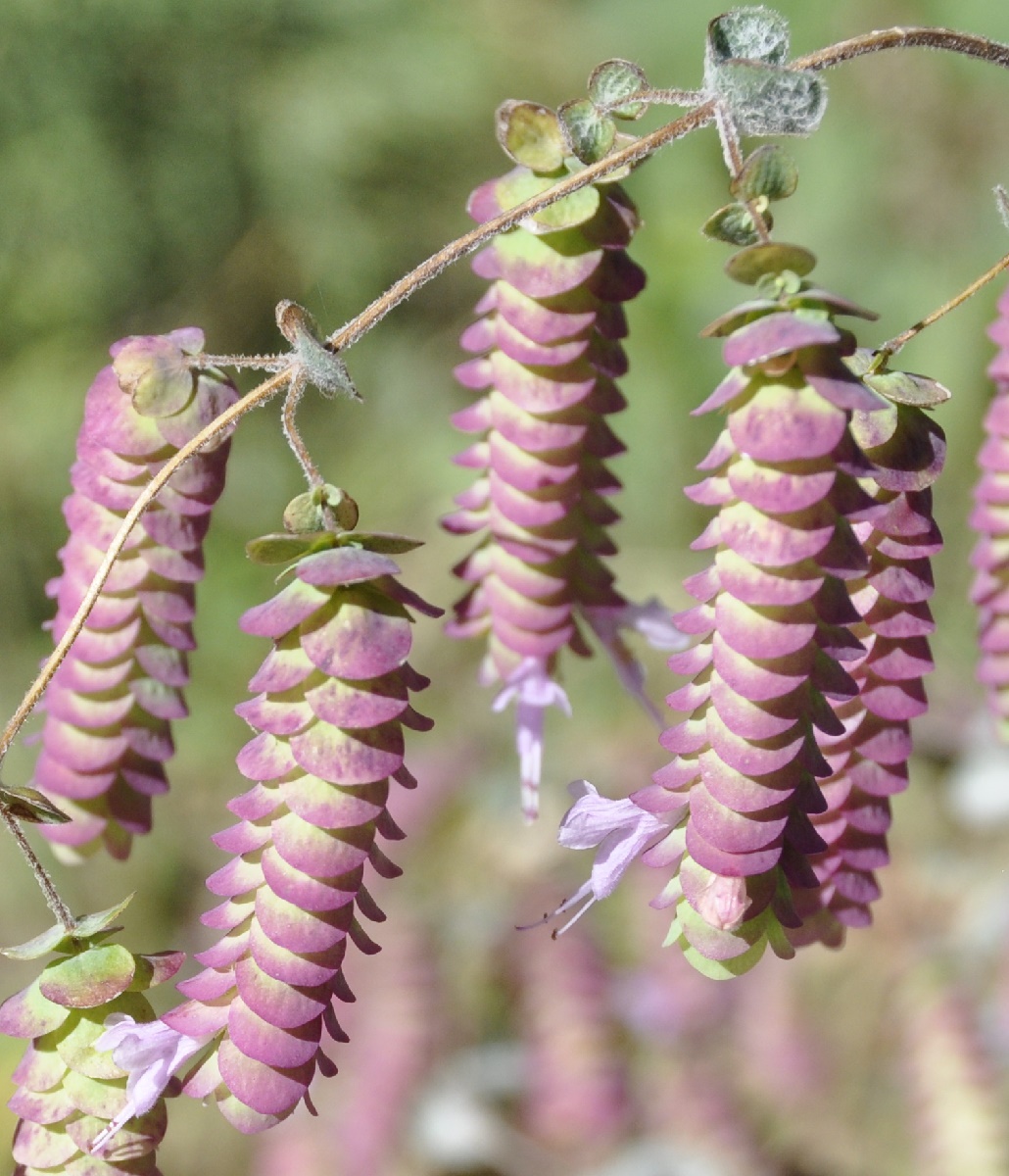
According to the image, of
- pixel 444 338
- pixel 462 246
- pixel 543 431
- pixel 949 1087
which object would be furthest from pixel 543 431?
pixel 444 338

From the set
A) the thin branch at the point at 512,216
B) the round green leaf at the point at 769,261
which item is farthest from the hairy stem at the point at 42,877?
the round green leaf at the point at 769,261

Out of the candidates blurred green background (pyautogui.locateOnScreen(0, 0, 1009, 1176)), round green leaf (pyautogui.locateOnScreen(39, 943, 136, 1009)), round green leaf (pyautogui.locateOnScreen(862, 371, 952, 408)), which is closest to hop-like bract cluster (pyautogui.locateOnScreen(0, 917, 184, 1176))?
round green leaf (pyautogui.locateOnScreen(39, 943, 136, 1009))

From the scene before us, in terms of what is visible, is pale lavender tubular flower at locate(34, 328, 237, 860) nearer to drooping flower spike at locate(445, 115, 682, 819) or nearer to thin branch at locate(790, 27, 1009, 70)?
drooping flower spike at locate(445, 115, 682, 819)

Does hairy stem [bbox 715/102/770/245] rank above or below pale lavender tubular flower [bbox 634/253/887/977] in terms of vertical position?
above

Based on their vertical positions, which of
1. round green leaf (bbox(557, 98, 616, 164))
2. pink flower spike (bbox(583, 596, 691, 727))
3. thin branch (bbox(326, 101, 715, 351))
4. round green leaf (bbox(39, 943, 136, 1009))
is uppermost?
round green leaf (bbox(557, 98, 616, 164))

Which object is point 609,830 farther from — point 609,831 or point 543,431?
point 543,431

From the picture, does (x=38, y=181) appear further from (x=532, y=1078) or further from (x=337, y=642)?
(x=337, y=642)

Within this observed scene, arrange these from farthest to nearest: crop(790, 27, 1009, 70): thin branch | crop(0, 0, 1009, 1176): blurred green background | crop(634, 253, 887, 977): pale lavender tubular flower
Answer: crop(0, 0, 1009, 1176): blurred green background
crop(790, 27, 1009, 70): thin branch
crop(634, 253, 887, 977): pale lavender tubular flower
